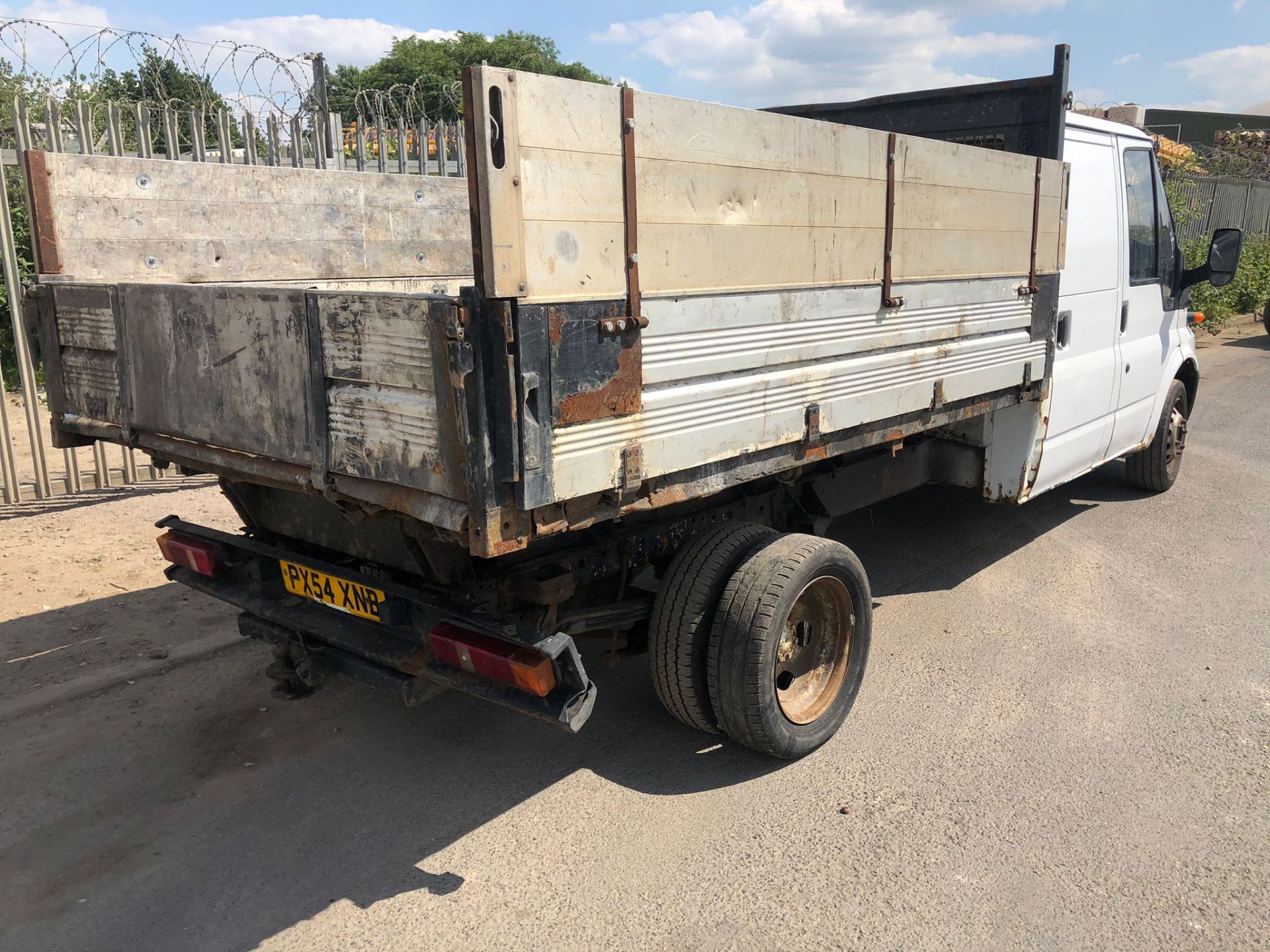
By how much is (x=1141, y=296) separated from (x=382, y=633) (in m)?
5.20

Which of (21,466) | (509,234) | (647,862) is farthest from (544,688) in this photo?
(21,466)

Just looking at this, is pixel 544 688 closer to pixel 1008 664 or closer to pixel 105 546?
pixel 1008 664

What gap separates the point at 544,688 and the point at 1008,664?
8.43ft

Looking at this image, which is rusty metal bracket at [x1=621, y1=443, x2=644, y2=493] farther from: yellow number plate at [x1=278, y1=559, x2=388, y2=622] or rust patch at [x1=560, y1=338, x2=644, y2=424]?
yellow number plate at [x1=278, y1=559, x2=388, y2=622]

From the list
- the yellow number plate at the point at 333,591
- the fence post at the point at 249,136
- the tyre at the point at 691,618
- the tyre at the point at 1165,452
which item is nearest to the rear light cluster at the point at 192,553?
the yellow number plate at the point at 333,591

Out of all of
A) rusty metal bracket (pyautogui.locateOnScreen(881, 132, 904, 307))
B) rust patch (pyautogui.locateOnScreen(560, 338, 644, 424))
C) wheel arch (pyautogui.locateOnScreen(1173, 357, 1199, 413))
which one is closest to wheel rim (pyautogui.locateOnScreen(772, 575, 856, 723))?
rusty metal bracket (pyautogui.locateOnScreen(881, 132, 904, 307))

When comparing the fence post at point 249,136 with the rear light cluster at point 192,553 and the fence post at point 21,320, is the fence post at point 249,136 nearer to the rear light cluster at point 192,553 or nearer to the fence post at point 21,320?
the fence post at point 21,320

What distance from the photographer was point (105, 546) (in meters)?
5.82

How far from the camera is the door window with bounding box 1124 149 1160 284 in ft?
18.8

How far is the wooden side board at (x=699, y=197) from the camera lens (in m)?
2.30

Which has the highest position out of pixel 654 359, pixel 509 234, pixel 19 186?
pixel 19 186

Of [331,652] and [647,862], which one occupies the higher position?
[331,652]

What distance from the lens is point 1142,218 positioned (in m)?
5.87

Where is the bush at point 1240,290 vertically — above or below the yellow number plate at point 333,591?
above
